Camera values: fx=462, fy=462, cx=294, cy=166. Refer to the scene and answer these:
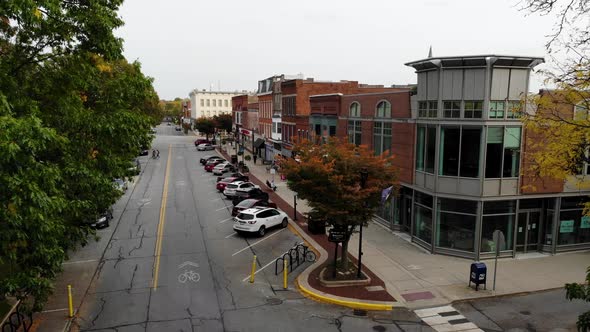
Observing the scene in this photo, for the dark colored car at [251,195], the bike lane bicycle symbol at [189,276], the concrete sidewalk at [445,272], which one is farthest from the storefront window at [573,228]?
the dark colored car at [251,195]

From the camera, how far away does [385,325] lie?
1491 centimetres

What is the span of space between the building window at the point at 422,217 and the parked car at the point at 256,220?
8.02 meters

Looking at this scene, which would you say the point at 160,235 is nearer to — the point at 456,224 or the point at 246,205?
the point at 246,205

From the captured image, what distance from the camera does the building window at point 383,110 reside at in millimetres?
27062

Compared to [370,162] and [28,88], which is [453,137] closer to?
[370,162]

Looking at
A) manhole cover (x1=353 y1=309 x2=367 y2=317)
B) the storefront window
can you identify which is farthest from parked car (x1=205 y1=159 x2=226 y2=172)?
manhole cover (x1=353 y1=309 x2=367 y2=317)

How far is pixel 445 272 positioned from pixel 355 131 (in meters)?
14.3

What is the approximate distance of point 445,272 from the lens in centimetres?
1977

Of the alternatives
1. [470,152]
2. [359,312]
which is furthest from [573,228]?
[359,312]

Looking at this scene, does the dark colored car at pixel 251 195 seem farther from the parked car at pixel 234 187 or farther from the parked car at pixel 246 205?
the parked car at pixel 246 205

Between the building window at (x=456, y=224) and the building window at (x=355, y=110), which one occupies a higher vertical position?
the building window at (x=355, y=110)

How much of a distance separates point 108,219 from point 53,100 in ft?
53.3

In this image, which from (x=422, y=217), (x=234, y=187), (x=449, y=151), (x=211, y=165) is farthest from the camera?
(x=211, y=165)

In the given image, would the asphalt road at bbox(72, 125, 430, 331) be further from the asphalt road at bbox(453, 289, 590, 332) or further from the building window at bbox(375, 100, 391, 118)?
the building window at bbox(375, 100, 391, 118)
